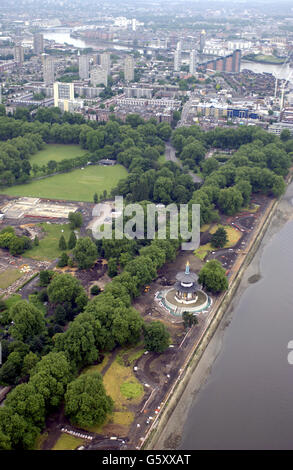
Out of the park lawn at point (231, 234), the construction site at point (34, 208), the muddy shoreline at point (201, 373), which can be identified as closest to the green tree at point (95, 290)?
the muddy shoreline at point (201, 373)

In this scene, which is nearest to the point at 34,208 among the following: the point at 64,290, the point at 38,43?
the point at 64,290

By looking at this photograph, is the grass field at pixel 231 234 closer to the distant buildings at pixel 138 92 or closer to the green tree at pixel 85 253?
the green tree at pixel 85 253

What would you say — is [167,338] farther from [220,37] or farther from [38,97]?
[220,37]

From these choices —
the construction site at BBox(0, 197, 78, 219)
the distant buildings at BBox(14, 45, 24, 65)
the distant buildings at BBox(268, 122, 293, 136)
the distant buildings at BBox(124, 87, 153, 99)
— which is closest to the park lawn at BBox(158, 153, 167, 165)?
the construction site at BBox(0, 197, 78, 219)

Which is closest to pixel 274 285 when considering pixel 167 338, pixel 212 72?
pixel 167 338

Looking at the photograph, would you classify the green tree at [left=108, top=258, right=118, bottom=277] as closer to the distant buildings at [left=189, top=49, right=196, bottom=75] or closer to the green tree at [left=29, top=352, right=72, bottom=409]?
the green tree at [left=29, top=352, right=72, bottom=409]
